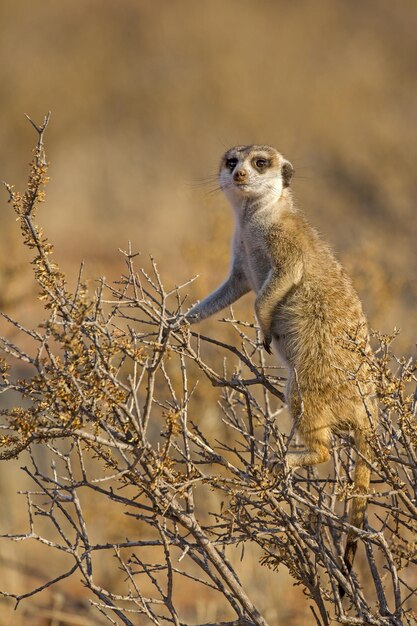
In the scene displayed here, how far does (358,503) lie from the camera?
356 centimetres

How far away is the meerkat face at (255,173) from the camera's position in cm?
484

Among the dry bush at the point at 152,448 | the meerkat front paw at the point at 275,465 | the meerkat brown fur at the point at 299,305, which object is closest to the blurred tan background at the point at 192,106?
the meerkat brown fur at the point at 299,305

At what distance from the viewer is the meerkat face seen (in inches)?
190

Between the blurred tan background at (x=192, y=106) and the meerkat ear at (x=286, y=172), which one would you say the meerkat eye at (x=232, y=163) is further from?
the blurred tan background at (x=192, y=106)

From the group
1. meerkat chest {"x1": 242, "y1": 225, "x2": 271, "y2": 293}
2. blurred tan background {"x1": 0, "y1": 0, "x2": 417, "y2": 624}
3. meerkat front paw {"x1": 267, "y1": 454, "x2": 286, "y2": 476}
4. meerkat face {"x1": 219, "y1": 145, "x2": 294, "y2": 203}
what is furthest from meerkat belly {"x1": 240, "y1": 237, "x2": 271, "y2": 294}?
blurred tan background {"x1": 0, "y1": 0, "x2": 417, "y2": 624}

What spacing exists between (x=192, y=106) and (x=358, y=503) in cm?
2434

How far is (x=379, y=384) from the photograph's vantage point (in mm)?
3031

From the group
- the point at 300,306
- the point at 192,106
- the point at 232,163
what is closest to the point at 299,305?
the point at 300,306

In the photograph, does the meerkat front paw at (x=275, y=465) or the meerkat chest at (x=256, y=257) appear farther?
the meerkat chest at (x=256, y=257)

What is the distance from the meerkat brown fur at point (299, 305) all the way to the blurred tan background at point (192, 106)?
39.0 feet

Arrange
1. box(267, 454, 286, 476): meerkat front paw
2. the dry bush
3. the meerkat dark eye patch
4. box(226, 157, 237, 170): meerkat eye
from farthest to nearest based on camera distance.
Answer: box(226, 157, 237, 170): meerkat eye < the meerkat dark eye patch < box(267, 454, 286, 476): meerkat front paw < the dry bush

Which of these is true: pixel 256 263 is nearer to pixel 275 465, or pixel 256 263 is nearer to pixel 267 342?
pixel 267 342

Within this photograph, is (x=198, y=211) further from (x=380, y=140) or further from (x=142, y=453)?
(x=142, y=453)

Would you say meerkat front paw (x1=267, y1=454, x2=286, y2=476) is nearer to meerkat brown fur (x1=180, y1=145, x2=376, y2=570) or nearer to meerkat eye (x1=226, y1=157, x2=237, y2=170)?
meerkat brown fur (x1=180, y1=145, x2=376, y2=570)
